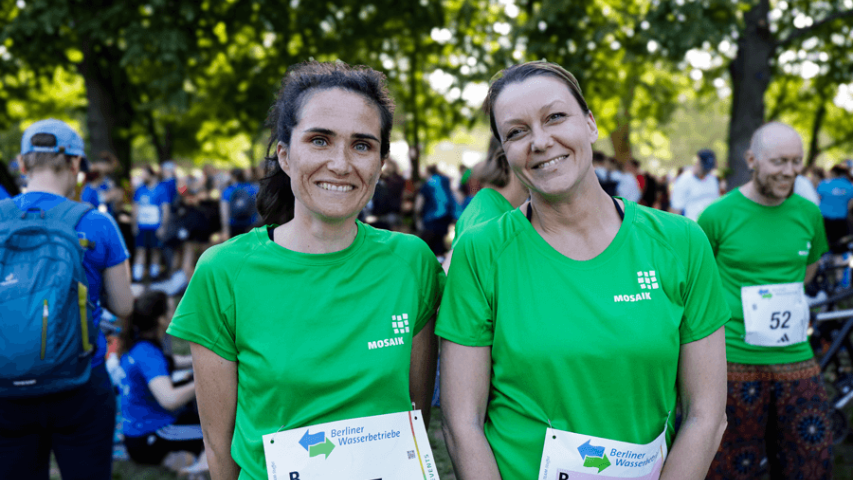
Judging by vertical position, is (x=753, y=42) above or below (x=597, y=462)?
above

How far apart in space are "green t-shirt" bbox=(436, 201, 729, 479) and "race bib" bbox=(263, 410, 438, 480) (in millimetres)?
248

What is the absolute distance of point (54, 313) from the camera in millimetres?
2754

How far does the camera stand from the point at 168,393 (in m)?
4.43

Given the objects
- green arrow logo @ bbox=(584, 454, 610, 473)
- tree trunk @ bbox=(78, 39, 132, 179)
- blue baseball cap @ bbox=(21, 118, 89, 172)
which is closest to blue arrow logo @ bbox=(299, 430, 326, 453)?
green arrow logo @ bbox=(584, 454, 610, 473)

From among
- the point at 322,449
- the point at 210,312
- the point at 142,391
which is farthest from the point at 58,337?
the point at 142,391

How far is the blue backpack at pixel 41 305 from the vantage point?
2.70 meters

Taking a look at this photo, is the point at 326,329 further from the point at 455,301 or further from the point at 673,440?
the point at 673,440

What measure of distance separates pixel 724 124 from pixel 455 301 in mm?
57302

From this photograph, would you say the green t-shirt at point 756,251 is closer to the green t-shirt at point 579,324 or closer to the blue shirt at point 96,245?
the green t-shirt at point 579,324

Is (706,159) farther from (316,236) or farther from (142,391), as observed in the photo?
(316,236)

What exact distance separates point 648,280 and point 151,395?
3721 mm

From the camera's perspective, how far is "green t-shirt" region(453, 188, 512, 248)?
3270 mm

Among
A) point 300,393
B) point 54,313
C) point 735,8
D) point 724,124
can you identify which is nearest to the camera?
point 300,393

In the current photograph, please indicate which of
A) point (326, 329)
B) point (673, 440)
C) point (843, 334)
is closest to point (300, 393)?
point (326, 329)
